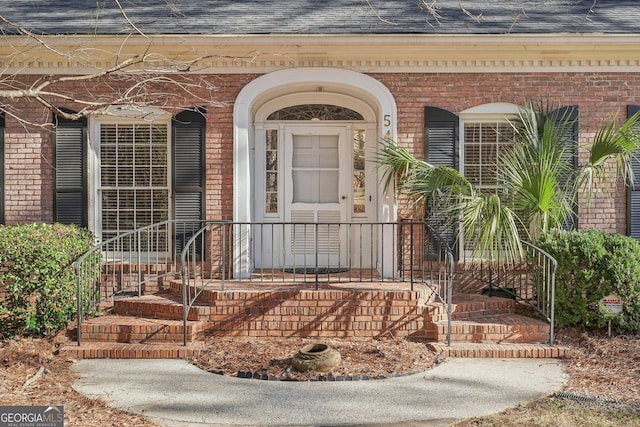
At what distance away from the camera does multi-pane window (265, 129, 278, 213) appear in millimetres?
8906

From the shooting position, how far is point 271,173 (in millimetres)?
8930

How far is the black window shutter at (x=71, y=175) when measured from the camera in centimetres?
824

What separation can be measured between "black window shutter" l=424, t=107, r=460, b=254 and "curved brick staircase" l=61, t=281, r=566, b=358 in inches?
56.3

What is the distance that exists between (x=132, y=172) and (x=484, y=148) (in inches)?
200

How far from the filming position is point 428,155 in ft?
26.9

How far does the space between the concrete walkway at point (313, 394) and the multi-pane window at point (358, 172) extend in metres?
3.41

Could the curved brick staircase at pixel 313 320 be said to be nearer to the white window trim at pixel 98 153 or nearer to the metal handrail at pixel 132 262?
the metal handrail at pixel 132 262

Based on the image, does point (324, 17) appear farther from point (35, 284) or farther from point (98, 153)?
point (35, 284)

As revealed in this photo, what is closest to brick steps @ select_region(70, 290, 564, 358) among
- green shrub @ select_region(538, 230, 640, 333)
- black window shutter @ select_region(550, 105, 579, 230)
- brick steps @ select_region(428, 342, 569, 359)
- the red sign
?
brick steps @ select_region(428, 342, 569, 359)

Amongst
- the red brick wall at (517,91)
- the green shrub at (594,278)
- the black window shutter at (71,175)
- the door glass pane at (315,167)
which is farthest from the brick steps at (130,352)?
the red brick wall at (517,91)

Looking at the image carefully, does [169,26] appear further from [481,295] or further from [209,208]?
[481,295]

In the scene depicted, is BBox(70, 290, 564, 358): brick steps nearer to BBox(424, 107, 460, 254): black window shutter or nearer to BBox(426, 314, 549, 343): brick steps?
BBox(426, 314, 549, 343): brick steps

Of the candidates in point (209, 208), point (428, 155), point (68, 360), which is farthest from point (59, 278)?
point (428, 155)

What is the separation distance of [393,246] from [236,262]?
7.15ft
